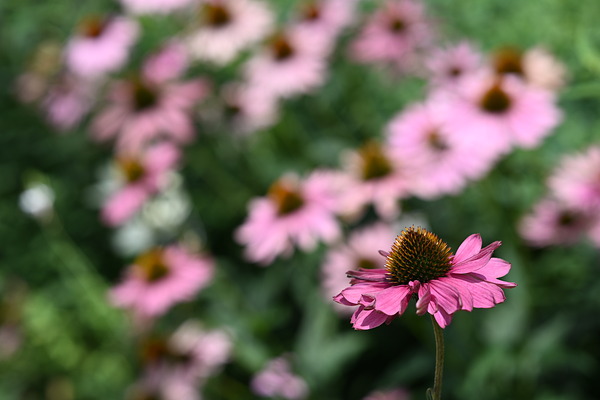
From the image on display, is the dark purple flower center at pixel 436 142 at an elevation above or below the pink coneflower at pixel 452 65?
below

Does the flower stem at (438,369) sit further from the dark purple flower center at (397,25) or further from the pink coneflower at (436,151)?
the dark purple flower center at (397,25)

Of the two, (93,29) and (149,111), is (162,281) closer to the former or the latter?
(149,111)

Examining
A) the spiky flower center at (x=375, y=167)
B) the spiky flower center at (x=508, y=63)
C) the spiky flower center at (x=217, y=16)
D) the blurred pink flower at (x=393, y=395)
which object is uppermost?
the spiky flower center at (x=217, y=16)

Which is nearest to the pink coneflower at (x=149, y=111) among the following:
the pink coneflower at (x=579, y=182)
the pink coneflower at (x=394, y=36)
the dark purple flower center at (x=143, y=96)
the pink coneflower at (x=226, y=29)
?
the dark purple flower center at (x=143, y=96)

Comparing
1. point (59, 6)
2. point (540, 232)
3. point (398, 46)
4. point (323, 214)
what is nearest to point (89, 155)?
point (59, 6)

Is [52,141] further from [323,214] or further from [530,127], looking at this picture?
[530,127]

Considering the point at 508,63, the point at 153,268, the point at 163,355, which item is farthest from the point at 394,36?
the point at 163,355
